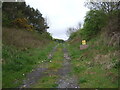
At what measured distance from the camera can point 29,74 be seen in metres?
14.5

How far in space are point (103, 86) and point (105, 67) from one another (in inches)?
138

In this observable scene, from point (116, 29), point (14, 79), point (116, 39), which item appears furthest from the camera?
point (116, 29)

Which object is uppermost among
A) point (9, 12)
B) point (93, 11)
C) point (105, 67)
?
point (9, 12)

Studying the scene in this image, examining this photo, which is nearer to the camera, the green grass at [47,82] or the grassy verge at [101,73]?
the grassy verge at [101,73]

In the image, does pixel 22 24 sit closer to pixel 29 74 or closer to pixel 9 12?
pixel 9 12

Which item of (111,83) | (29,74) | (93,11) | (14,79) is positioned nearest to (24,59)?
(29,74)

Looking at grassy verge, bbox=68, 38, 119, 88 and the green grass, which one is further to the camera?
the green grass

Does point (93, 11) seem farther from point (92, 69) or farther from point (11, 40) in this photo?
point (92, 69)

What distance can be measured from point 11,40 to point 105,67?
14.9 m

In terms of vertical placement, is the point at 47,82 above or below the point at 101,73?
below

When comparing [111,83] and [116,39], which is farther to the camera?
[116,39]

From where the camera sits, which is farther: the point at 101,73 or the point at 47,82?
the point at 101,73

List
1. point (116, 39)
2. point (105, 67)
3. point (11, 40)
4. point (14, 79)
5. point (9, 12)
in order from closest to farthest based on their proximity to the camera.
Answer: point (14, 79)
point (105, 67)
point (116, 39)
point (11, 40)
point (9, 12)

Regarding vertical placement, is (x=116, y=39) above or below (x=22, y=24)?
below
